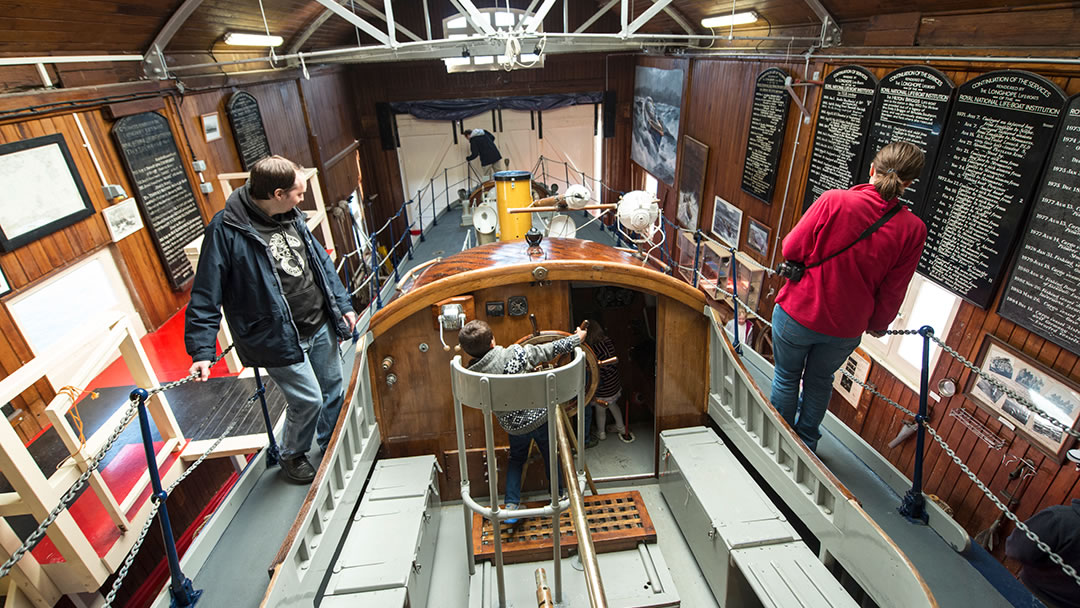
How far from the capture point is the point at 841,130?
4.64 m

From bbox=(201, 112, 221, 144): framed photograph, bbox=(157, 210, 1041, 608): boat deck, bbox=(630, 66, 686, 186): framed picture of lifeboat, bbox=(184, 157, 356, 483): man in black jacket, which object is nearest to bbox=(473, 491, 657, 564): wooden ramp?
bbox=(157, 210, 1041, 608): boat deck

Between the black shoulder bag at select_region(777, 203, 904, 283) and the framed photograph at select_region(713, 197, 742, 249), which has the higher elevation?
the black shoulder bag at select_region(777, 203, 904, 283)

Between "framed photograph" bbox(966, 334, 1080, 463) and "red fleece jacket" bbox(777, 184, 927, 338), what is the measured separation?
0.99 m

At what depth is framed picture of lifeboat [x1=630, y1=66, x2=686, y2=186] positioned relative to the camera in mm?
8195

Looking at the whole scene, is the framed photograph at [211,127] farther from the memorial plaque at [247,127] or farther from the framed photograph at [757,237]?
the framed photograph at [757,237]

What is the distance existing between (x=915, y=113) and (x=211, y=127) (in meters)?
6.43

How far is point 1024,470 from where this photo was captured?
3180mm

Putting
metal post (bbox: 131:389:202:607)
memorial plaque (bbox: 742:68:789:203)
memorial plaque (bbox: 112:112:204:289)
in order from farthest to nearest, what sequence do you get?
1. memorial plaque (bbox: 742:68:789:203)
2. memorial plaque (bbox: 112:112:204:289)
3. metal post (bbox: 131:389:202:607)

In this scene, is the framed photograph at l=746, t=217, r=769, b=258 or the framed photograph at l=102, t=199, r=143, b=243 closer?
the framed photograph at l=102, t=199, r=143, b=243

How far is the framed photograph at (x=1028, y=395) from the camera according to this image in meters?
2.91

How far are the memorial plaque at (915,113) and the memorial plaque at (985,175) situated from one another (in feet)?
0.27

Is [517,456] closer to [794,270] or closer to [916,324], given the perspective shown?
[794,270]

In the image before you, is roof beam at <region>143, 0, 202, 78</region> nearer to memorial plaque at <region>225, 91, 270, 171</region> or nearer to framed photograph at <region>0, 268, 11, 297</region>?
memorial plaque at <region>225, 91, 270, 171</region>

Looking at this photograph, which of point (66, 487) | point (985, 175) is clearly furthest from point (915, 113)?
point (66, 487)
